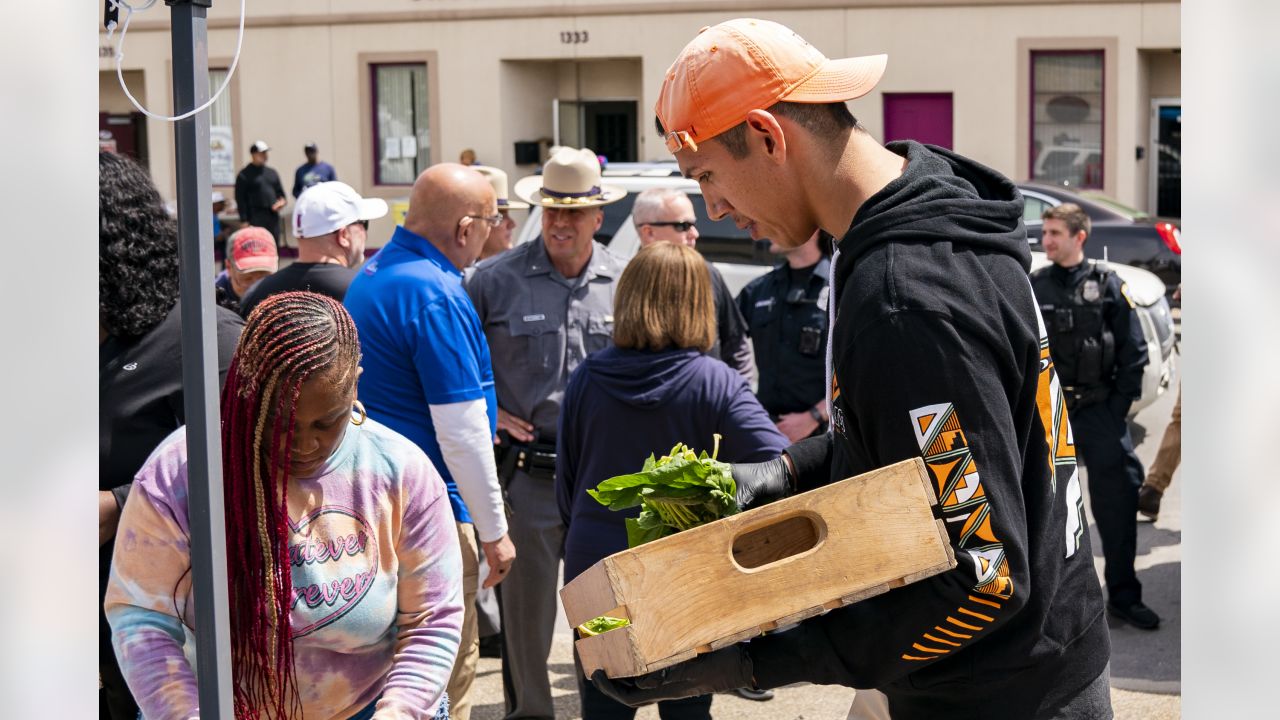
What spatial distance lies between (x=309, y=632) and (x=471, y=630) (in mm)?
1780

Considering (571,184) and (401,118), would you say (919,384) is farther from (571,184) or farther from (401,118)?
(401,118)

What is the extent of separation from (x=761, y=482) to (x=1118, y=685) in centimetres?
387

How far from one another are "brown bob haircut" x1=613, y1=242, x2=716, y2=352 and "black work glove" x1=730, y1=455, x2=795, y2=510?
1.86 m

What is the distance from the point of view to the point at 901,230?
7.40 feet

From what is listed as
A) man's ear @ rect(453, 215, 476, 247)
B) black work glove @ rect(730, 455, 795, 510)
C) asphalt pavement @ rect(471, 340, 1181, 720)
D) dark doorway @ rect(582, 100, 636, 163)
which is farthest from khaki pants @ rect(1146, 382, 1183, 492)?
dark doorway @ rect(582, 100, 636, 163)

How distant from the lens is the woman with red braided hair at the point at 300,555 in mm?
2738

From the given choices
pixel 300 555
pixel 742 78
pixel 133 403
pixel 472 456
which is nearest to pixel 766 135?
pixel 742 78

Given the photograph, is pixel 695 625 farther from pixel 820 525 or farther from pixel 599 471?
pixel 599 471

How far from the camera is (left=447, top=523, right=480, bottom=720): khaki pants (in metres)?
4.44

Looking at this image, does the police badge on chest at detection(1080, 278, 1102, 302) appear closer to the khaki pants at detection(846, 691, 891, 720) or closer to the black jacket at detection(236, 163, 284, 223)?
the khaki pants at detection(846, 691, 891, 720)

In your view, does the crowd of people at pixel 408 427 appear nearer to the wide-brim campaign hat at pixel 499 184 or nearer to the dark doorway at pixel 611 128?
the wide-brim campaign hat at pixel 499 184

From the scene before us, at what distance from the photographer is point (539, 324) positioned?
5777mm

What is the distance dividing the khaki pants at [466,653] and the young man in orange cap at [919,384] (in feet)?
7.15

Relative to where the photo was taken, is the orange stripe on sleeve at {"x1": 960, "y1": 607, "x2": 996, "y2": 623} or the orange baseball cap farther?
the orange baseball cap
